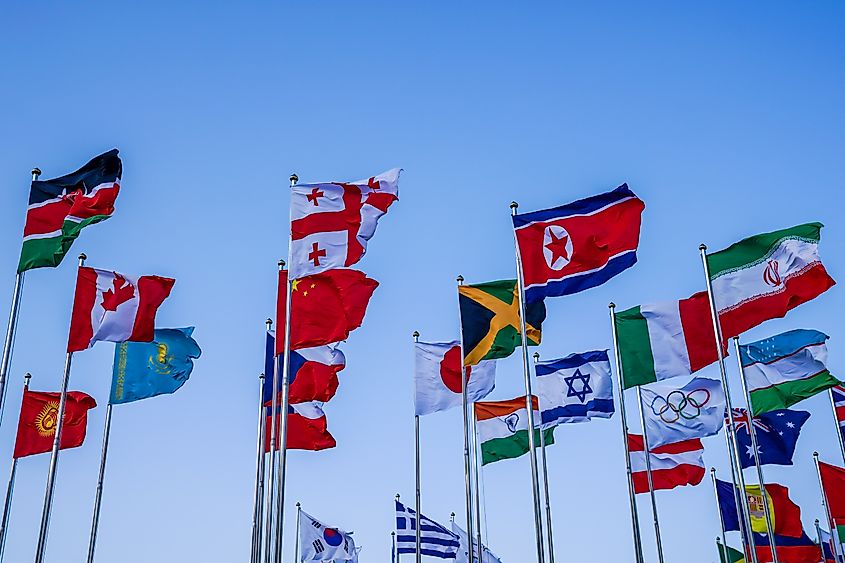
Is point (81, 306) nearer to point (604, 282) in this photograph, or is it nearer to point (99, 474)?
point (99, 474)

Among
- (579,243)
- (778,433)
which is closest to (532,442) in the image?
(579,243)

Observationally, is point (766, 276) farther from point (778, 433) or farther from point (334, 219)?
point (334, 219)

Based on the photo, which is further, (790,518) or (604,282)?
(790,518)

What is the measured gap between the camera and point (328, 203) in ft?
62.0

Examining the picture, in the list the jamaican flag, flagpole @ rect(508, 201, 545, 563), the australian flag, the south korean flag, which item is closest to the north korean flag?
flagpole @ rect(508, 201, 545, 563)

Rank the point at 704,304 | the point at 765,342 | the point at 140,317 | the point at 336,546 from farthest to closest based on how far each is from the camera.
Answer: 1. the point at 336,546
2. the point at 765,342
3. the point at 704,304
4. the point at 140,317

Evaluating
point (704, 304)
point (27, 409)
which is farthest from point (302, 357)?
point (704, 304)

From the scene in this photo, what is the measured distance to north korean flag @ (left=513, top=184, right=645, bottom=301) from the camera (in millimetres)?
17766

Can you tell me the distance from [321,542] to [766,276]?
810 inches

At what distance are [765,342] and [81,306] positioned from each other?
63.0 ft

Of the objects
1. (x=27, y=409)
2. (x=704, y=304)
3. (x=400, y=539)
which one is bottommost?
(x=400, y=539)

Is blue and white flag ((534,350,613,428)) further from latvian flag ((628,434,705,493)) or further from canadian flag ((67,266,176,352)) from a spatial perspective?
canadian flag ((67,266,176,352))

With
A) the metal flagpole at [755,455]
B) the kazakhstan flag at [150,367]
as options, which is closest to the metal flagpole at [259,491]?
the kazakhstan flag at [150,367]

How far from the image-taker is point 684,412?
86.2ft
